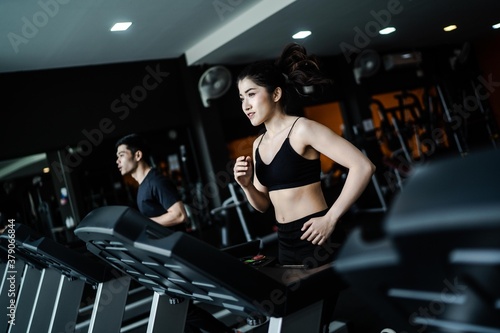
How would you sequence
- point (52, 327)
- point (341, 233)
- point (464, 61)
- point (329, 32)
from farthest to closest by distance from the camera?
point (464, 61), point (329, 32), point (52, 327), point (341, 233)

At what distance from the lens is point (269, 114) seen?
1.76 metres

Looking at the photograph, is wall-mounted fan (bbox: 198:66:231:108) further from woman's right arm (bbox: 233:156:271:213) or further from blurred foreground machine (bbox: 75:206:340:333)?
blurred foreground machine (bbox: 75:206:340:333)

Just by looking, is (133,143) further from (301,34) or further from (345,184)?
(301,34)

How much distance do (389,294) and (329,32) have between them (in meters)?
6.00

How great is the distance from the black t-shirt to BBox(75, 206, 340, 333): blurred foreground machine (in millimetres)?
1214

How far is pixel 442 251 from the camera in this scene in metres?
0.38

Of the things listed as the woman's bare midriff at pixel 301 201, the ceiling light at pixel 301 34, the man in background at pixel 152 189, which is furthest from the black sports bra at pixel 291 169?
Result: the ceiling light at pixel 301 34

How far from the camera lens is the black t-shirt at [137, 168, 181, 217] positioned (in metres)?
2.57

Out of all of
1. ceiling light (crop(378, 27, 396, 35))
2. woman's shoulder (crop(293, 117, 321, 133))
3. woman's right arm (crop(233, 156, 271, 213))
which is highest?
ceiling light (crop(378, 27, 396, 35))

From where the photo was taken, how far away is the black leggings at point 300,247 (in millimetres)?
1583

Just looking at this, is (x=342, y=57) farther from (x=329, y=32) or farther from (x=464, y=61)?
(x=464, y=61)

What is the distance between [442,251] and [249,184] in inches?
55.8

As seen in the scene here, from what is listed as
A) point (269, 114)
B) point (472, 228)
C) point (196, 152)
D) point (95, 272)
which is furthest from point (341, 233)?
point (196, 152)

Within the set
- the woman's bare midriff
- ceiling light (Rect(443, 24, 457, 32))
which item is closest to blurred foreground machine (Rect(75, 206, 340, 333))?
the woman's bare midriff
